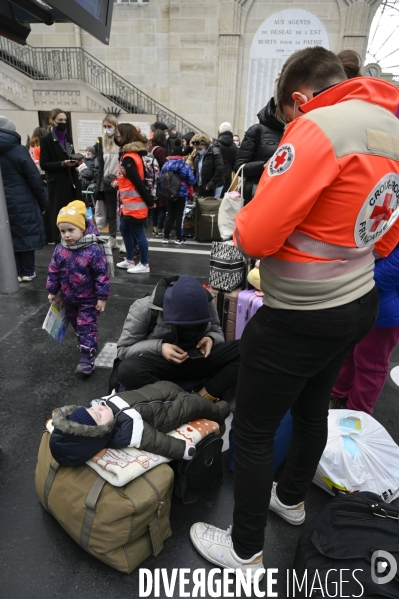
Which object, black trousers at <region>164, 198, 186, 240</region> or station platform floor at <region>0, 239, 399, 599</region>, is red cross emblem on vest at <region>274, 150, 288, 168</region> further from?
black trousers at <region>164, 198, 186, 240</region>

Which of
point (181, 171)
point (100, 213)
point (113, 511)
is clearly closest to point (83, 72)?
point (100, 213)

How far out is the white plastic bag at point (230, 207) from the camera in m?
3.61

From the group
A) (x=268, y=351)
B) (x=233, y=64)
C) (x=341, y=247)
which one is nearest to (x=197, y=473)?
(x=268, y=351)

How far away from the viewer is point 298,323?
1243 mm

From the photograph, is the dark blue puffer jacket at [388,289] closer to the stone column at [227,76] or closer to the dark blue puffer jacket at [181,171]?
the dark blue puffer jacket at [181,171]

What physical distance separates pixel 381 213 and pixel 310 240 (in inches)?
9.4

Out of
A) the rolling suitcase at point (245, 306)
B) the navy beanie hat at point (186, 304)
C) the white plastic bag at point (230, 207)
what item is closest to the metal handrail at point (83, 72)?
the white plastic bag at point (230, 207)

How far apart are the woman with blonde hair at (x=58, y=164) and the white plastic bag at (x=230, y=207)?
2910 millimetres

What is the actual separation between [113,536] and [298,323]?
1124mm

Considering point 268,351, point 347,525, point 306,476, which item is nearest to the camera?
point 268,351

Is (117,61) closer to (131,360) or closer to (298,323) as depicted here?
(131,360)

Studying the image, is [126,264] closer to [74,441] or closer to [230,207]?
[230,207]

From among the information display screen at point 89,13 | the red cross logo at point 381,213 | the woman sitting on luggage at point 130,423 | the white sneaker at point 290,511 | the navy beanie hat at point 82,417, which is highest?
the information display screen at point 89,13

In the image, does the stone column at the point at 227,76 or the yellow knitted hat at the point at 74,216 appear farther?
the stone column at the point at 227,76
